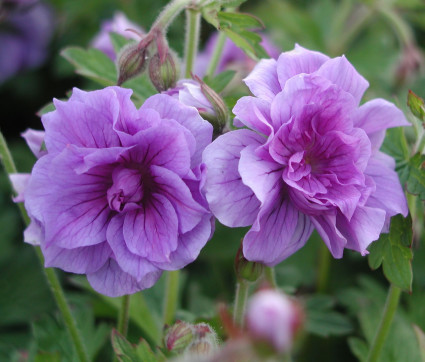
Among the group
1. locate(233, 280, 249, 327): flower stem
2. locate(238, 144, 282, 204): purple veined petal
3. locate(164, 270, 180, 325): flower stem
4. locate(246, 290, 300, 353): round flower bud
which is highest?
locate(246, 290, 300, 353): round flower bud

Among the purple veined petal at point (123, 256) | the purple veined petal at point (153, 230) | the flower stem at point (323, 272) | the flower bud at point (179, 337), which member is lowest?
the flower stem at point (323, 272)

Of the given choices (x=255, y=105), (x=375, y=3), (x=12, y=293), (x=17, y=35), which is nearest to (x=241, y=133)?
(x=255, y=105)

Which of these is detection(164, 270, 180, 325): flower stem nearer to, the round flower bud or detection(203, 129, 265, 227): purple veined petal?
detection(203, 129, 265, 227): purple veined petal

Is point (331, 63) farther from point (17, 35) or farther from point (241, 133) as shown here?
point (17, 35)

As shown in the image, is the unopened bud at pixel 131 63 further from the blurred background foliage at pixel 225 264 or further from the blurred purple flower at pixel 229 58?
the blurred purple flower at pixel 229 58

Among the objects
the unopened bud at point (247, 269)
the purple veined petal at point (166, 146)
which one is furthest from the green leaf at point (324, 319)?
the purple veined petal at point (166, 146)

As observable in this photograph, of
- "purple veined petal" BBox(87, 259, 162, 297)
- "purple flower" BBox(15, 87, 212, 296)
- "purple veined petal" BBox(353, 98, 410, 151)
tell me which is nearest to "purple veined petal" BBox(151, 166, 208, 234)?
"purple flower" BBox(15, 87, 212, 296)
